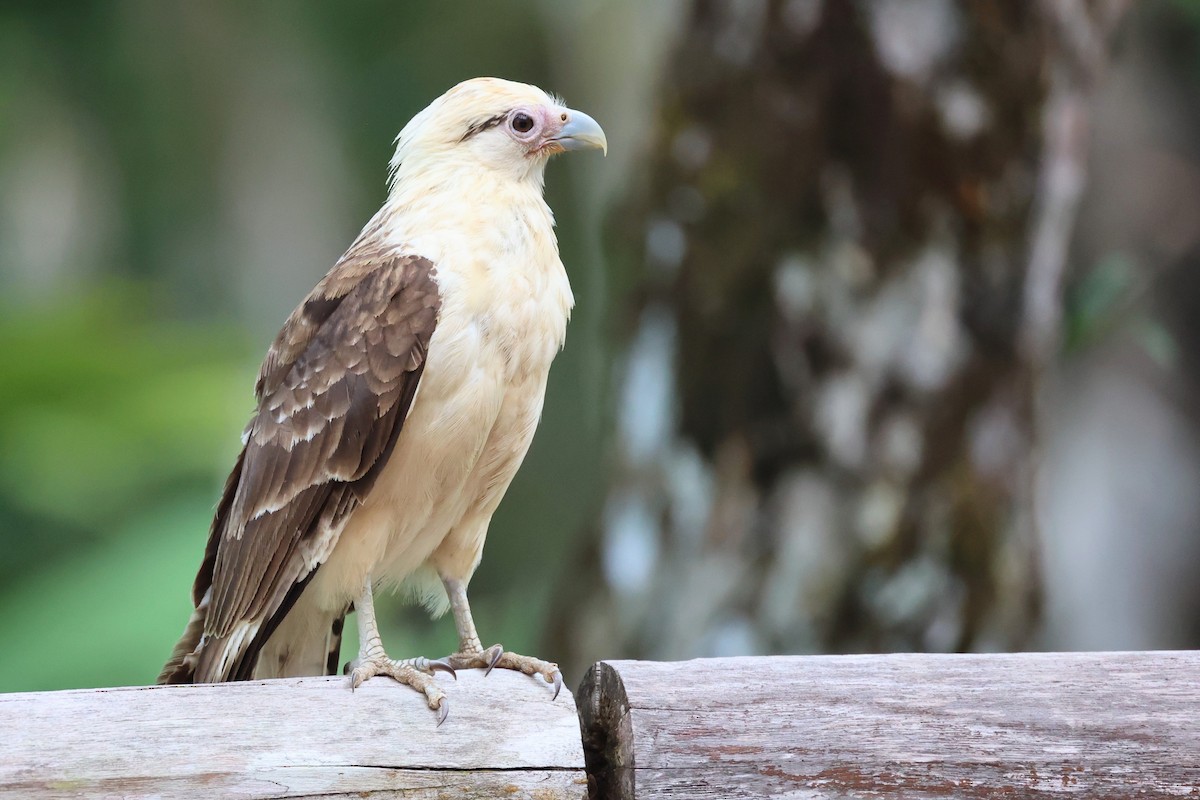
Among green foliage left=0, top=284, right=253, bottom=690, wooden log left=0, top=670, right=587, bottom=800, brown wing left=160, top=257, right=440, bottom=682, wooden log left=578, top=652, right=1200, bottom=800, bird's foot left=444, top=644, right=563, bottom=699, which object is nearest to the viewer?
wooden log left=0, top=670, right=587, bottom=800

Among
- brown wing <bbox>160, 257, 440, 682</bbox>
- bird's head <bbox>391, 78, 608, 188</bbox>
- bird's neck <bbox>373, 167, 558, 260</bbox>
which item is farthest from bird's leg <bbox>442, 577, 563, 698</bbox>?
bird's head <bbox>391, 78, 608, 188</bbox>

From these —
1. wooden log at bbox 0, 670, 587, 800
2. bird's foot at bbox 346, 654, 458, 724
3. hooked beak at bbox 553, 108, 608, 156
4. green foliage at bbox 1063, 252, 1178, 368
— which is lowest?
wooden log at bbox 0, 670, 587, 800

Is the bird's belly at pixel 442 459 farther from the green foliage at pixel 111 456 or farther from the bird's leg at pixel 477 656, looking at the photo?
the green foliage at pixel 111 456

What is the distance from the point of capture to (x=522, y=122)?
10.7 feet

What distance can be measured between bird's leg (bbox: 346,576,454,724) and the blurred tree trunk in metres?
1.75

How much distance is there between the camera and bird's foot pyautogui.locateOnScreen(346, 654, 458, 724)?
2303 millimetres

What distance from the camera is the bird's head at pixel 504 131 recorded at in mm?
3254

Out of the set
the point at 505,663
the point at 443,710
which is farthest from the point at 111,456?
the point at 443,710

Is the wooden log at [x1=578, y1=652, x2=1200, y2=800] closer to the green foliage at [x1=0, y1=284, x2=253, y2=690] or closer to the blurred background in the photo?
the blurred background

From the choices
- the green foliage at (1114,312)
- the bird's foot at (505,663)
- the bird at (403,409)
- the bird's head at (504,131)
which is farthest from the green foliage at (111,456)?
the green foliage at (1114,312)

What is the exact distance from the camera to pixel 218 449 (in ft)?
21.6

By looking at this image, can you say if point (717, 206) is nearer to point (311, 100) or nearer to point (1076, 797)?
point (1076, 797)

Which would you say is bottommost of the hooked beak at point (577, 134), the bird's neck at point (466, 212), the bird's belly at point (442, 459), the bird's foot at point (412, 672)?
the bird's foot at point (412, 672)

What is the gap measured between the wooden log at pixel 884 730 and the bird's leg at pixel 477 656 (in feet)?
0.53
